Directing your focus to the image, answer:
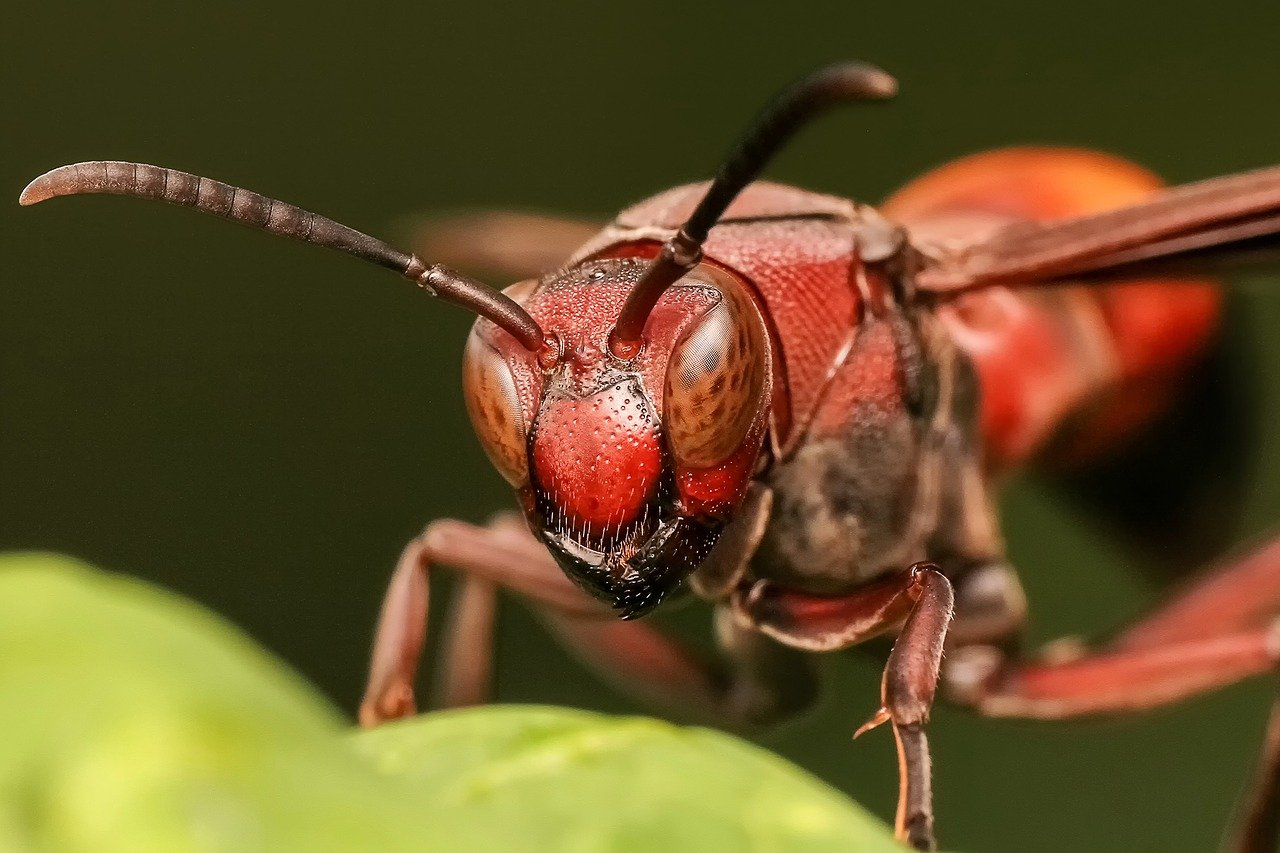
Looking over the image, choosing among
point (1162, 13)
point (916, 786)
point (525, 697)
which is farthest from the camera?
point (1162, 13)

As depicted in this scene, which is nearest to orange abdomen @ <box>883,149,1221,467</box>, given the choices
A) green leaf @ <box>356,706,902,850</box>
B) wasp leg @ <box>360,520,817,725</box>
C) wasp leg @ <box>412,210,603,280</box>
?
wasp leg @ <box>360,520,817,725</box>

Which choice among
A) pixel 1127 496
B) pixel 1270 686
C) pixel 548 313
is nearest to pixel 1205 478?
pixel 1127 496

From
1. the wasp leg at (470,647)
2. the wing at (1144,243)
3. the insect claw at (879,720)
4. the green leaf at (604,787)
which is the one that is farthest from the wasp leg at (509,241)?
the green leaf at (604,787)

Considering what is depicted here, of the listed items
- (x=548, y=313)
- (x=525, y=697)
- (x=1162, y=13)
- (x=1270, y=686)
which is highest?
(x=1162, y=13)

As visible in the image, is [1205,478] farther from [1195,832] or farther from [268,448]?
[268,448]

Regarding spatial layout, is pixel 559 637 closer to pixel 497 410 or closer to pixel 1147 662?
pixel 1147 662

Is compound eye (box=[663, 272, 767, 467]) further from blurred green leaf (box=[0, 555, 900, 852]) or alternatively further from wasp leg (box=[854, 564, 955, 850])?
blurred green leaf (box=[0, 555, 900, 852])

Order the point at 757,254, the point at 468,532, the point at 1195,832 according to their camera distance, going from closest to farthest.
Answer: the point at 757,254 → the point at 468,532 → the point at 1195,832
